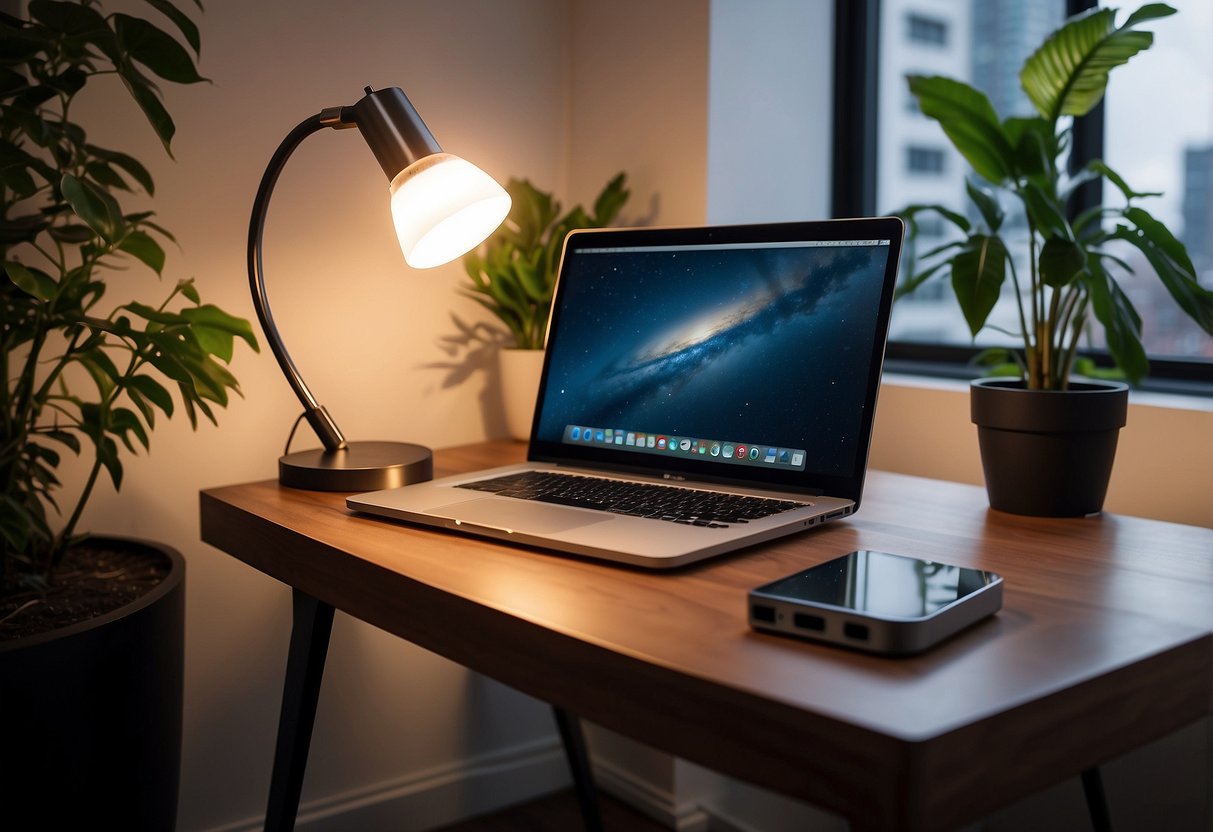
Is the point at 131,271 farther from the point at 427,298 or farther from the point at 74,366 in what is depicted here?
the point at 427,298

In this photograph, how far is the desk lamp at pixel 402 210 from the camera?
1.10 meters

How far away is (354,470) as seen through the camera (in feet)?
4.04

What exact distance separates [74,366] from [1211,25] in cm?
161

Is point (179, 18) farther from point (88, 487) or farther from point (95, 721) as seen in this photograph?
point (95, 721)

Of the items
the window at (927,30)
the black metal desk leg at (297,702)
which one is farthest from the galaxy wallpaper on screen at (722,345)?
the window at (927,30)

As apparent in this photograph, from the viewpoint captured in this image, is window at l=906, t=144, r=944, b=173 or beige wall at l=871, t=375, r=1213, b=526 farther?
window at l=906, t=144, r=944, b=173

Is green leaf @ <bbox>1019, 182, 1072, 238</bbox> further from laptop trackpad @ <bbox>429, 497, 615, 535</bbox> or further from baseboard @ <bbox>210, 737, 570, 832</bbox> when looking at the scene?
baseboard @ <bbox>210, 737, 570, 832</bbox>

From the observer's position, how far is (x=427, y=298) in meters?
1.73

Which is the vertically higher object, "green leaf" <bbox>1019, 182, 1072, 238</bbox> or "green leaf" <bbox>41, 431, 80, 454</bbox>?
"green leaf" <bbox>1019, 182, 1072, 238</bbox>

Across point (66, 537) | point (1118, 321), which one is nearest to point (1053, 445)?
point (1118, 321)

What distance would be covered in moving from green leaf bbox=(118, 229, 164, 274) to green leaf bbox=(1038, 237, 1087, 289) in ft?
3.20

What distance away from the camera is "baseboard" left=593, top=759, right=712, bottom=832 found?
176 centimetres

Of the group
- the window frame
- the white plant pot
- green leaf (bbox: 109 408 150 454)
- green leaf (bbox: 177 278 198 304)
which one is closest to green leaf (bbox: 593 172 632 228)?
the white plant pot

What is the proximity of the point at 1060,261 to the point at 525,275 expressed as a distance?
30.9 inches
